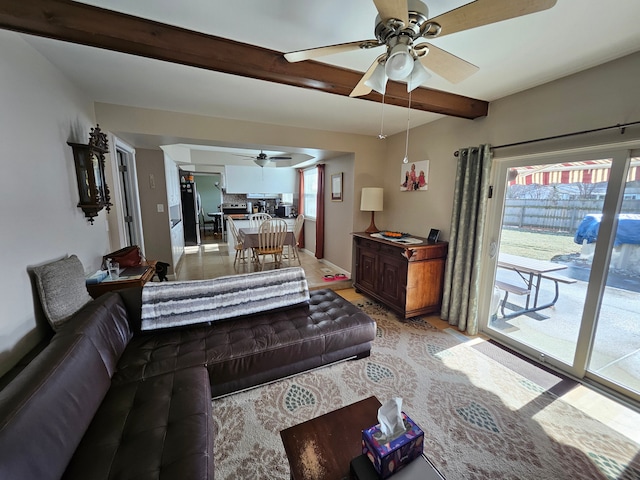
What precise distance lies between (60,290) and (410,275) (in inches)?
117

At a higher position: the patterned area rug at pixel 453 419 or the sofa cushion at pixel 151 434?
the sofa cushion at pixel 151 434

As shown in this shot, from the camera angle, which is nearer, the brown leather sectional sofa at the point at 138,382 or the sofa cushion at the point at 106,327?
the brown leather sectional sofa at the point at 138,382

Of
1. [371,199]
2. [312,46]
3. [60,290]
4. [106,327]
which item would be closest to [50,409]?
[106,327]

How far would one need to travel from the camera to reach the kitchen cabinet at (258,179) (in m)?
6.81

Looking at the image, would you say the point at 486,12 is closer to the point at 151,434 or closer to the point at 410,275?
the point at 151,434

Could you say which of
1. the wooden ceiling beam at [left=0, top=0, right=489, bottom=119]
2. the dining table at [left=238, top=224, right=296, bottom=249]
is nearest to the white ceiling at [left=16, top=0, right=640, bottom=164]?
the wooden ceiling beam at [left=0, top=0, right=489, bottom=119]

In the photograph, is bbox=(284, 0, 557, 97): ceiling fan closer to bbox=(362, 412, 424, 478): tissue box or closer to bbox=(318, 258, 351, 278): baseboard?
bbox=(362, 412, 424, 478): tissue box

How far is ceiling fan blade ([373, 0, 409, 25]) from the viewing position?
101cm

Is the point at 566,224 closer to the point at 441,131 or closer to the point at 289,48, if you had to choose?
the point at 441,131

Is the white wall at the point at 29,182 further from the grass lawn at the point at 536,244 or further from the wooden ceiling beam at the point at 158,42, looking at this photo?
the grass lawn at the point at 536,244

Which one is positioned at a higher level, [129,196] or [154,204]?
[129,196]

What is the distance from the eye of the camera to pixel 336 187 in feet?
15.5

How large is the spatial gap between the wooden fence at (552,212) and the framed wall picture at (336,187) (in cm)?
258

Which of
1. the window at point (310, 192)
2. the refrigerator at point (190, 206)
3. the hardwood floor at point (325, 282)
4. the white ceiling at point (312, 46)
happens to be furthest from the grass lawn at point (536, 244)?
the refrigerator at point (190, 206)
